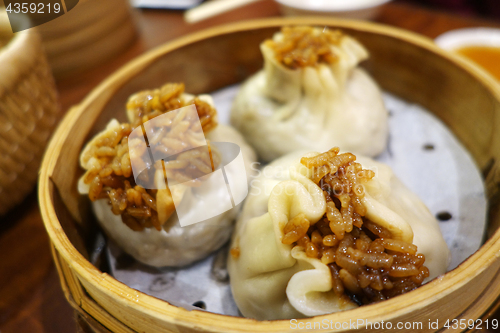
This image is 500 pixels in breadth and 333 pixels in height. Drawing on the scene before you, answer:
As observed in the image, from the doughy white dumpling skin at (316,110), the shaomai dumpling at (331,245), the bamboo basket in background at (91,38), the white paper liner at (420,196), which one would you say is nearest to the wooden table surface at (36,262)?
the bamboo basket in background at (91,38)

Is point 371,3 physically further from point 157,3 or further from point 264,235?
point 264,235

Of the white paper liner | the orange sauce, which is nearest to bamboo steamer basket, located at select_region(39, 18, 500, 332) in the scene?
the white paper liner

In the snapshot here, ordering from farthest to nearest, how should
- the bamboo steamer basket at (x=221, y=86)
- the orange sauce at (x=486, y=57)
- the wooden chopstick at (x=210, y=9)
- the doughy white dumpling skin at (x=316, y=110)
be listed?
the wooden chopstick at (x=210, y=9) < the orange sauce at (x=486, y=57) < the doughy white dumpling skin at (x=316, y=110) < the bamboo steamer basket at (x=221, y=86)

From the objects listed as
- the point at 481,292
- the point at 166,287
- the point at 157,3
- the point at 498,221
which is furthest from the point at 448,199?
→ the point at 157,3

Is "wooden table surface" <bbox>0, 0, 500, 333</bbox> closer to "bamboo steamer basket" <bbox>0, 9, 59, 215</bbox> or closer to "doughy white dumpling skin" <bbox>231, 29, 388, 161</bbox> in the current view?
"bamboo steamer basket" <bbox>0, 9, 59, 215</bbox>

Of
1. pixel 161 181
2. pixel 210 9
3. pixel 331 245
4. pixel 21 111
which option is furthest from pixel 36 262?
pixel 210 9

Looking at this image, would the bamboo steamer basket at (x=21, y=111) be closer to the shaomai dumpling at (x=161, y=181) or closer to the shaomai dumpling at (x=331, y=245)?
the shaomai dumpling at (x=161, y=181)

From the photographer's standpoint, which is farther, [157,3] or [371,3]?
[157,3]
